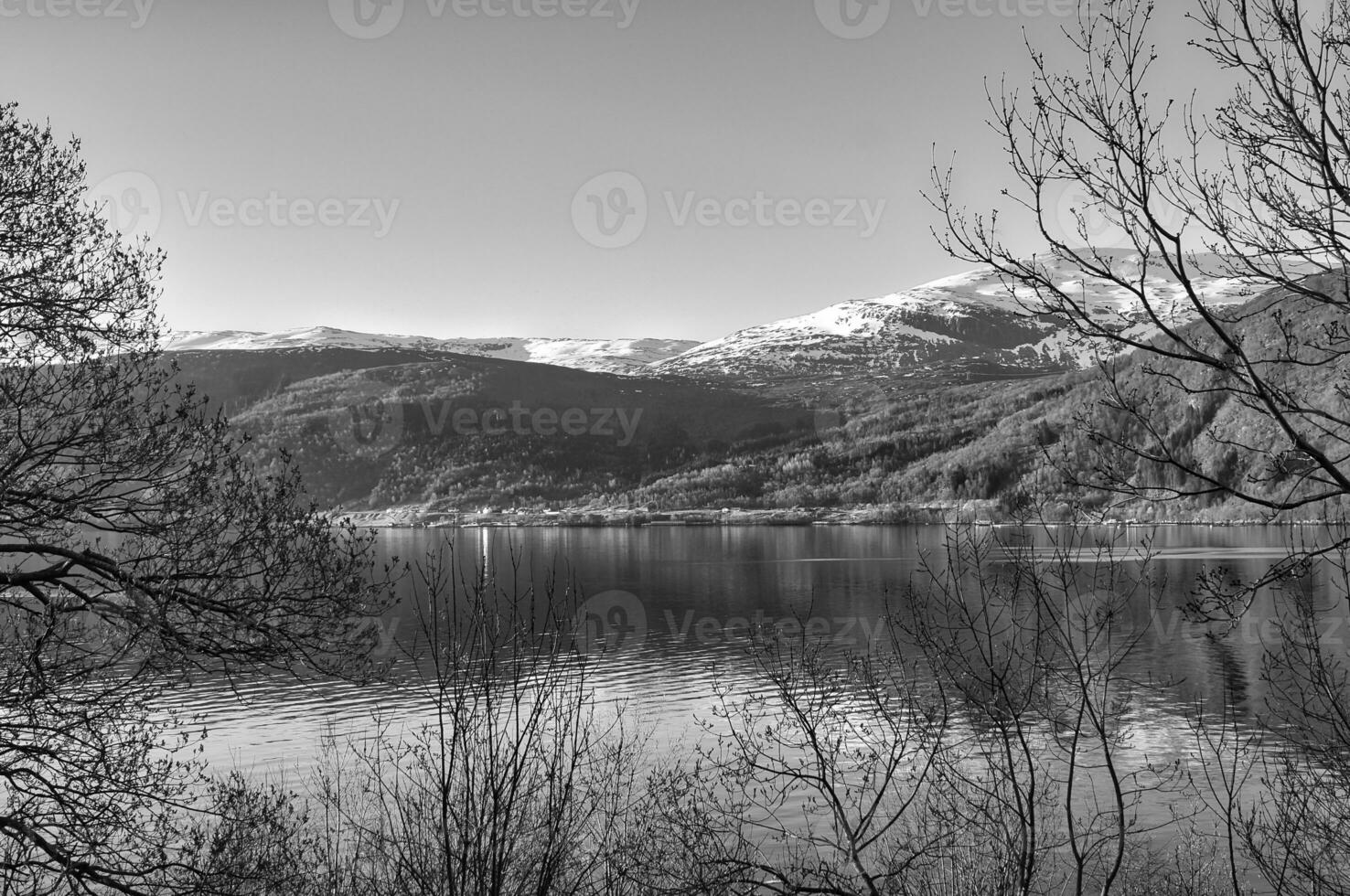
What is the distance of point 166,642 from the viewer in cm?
1141

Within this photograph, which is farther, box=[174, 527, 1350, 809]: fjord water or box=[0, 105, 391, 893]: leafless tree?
box=[174, 527, 1350, 809]: fjord water

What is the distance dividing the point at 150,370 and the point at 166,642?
3.98 meters

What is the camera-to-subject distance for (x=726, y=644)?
4909cm

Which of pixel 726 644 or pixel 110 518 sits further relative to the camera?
pixel 726 644

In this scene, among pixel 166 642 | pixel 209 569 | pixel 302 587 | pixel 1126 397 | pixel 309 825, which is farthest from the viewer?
pixel 309 825

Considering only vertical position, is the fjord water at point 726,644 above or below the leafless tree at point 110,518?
below

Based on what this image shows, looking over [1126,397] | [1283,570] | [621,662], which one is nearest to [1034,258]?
[1126,397]

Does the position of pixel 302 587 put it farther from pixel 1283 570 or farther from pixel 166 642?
pixel 1283 570

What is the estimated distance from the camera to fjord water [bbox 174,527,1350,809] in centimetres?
3006

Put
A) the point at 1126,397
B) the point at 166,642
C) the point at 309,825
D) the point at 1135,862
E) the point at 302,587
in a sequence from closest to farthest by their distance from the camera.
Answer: the point at 1126,397 → the point at 166,642 → the point at 302,587 → the point at 1135,862 → the point at 309,825

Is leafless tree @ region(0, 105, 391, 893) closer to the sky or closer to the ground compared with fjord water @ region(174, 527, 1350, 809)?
closer to the sky

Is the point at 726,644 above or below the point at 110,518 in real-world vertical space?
below

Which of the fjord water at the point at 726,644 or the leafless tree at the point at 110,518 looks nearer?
the leafless tree at the point at 110,518

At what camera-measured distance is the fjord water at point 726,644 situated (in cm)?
3006
